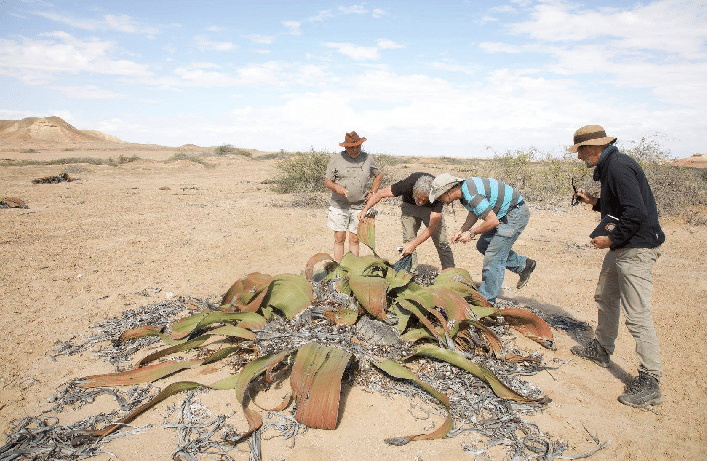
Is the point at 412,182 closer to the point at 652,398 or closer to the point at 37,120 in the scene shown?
the point at 652,398

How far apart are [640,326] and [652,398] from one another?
0.44 m

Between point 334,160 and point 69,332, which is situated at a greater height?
point 334,160

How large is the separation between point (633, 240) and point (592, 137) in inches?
28.8

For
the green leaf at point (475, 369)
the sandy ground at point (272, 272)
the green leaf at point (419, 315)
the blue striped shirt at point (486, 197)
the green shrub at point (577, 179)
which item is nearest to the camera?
the sandy ground at point (272, 272)

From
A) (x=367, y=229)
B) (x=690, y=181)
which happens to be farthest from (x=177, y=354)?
(x=690, y=181)

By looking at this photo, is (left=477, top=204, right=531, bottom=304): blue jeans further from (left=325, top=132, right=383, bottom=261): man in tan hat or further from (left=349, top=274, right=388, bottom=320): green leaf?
(left=325, top=132, right=383, bottom=261): man in tan hat

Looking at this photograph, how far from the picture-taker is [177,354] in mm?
3068

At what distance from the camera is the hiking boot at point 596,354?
3.18m

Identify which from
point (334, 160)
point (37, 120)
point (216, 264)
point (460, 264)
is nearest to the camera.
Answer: point (334, 160)

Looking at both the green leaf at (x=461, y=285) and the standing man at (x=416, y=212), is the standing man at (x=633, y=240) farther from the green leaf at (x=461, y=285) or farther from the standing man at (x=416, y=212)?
the standing man at (x=416, y=212)

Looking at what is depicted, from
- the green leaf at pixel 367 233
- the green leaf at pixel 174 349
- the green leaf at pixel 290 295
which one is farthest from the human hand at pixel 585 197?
the green leaf at pixel 174 349

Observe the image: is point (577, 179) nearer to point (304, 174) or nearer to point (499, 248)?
point (304, 174)

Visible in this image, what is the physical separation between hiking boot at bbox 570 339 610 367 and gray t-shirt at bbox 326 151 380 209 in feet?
8.42

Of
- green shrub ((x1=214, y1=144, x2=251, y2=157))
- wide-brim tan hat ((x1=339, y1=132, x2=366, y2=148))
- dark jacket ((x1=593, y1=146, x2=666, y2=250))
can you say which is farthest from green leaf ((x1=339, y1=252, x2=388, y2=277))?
green shrub ((x1=214, y1=144, x2=251, y2=157))
